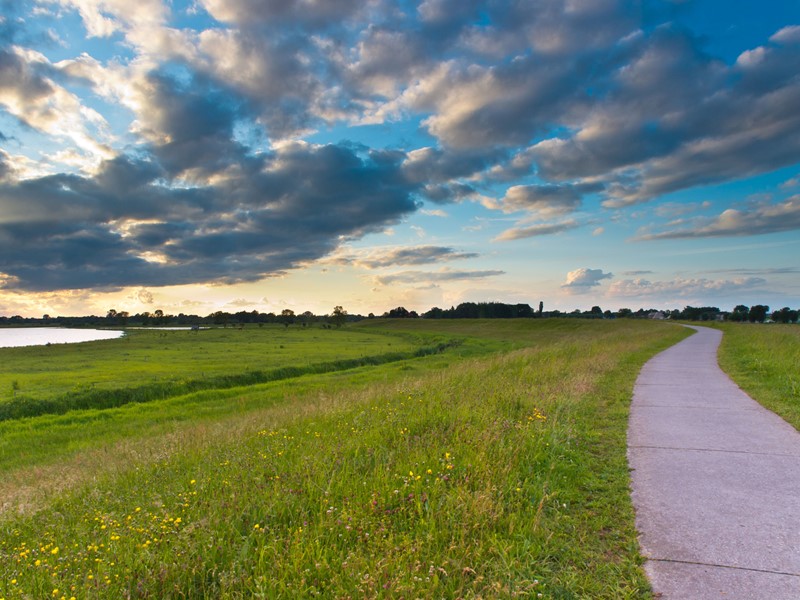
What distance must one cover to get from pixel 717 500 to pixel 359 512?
4213 millimetres

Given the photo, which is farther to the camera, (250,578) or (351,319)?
(351,319)

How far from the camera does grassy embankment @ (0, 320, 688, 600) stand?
380cm

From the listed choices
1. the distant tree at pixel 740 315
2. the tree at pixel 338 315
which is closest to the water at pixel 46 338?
the tree at pixel 338 315

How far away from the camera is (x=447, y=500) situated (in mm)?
4781

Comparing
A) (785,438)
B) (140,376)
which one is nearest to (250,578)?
(785,438)

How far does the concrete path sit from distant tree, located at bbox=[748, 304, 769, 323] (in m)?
129

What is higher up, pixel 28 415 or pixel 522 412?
pixel 522 412

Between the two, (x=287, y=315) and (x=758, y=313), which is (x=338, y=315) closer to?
(x=287, y=315)

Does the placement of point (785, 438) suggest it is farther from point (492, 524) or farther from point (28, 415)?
point (28, 415)

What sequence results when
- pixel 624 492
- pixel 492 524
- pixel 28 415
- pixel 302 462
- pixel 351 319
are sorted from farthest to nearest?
pixel 351 319
pixel 28 415
pixel 302 462
pixel 624 492
pixel 492 524

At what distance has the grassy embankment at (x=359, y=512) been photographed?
12.5 ft

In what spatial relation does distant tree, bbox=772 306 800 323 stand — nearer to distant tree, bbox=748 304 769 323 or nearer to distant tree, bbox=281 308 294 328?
distant tree, bbox=748 304 769 323

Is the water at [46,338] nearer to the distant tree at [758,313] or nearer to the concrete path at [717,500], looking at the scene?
the concrete path at [717,500]

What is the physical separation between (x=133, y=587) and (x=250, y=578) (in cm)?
112
